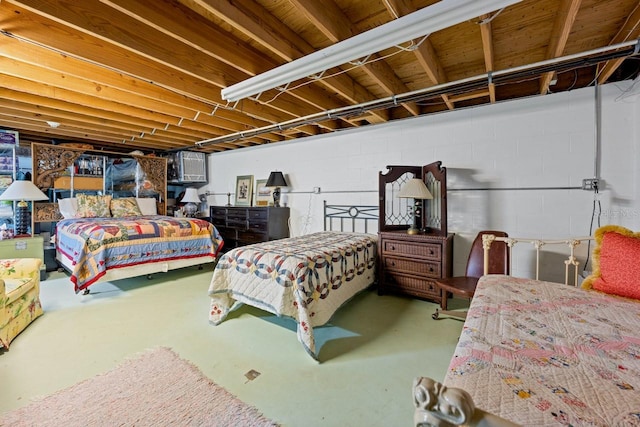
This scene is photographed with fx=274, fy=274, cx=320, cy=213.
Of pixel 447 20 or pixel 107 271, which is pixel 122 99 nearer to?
pixel 107 271

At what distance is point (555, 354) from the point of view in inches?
37.4

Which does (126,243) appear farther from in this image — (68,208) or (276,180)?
(276,180)

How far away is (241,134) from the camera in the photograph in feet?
14.8

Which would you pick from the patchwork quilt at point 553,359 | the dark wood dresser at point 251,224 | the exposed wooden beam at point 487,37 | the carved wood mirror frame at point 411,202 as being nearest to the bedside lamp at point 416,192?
the carved wood mirror frame at point 411,202

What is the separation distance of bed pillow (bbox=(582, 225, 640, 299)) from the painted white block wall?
126 centimetres

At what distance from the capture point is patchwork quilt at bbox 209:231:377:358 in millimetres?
2174

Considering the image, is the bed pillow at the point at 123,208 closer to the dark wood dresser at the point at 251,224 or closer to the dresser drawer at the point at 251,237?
the dark wood dresser at the point at 251,224

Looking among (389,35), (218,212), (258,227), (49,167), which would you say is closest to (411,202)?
(389,35)

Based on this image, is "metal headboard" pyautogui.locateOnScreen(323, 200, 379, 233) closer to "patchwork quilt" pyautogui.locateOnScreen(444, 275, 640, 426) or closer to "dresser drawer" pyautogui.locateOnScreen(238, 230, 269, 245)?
"dresser drawer" pyautogui.locateOnScreen(238, 230, 269, 245)

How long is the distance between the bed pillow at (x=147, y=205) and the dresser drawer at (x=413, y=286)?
4.89 m

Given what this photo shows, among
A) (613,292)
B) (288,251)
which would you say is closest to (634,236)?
(613,292)

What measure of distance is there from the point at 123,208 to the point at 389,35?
5.40 meters

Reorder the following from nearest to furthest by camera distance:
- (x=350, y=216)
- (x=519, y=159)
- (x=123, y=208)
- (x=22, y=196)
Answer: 1. (x=519, y=159)
2. (x=22, y=196)
3. (x=350, y=216)
4. (x=123, y=208)

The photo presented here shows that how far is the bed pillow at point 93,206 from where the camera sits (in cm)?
473
